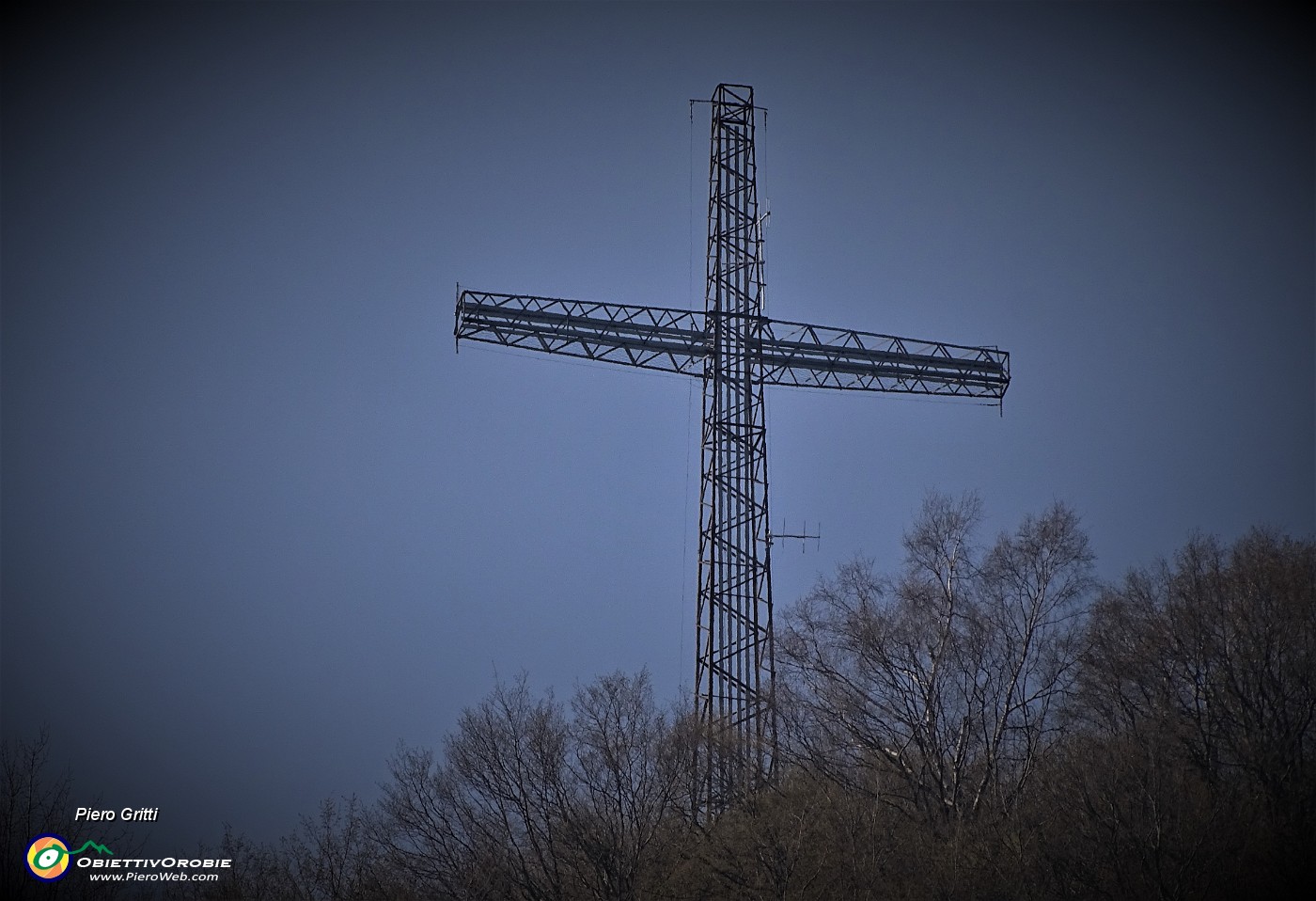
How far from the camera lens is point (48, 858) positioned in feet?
108

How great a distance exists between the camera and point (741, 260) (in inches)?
1417

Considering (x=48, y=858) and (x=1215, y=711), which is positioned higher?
(x=1215, y=711)

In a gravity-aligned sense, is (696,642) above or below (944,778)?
above

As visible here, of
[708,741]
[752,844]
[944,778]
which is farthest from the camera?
[944,778]

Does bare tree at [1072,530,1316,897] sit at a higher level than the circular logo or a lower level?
higher

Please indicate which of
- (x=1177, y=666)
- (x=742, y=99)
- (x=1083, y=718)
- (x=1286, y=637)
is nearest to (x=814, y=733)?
(x=1083, y=718)

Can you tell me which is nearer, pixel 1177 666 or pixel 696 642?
pixel 696 642

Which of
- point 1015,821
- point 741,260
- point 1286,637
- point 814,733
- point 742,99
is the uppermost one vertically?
point 742,99

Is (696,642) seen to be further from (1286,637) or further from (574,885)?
(1286,637)

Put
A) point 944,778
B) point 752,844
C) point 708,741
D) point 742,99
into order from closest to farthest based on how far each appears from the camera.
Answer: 1. point 752,844
2. point 708,741
3. point 944,778
4. point 742,99

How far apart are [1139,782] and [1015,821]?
9.58ft

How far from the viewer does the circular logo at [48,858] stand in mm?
32562

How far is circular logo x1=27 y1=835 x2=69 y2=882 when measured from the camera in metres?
32.6

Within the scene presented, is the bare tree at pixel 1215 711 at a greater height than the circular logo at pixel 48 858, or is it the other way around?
the bare tree at pixel 1215 711
